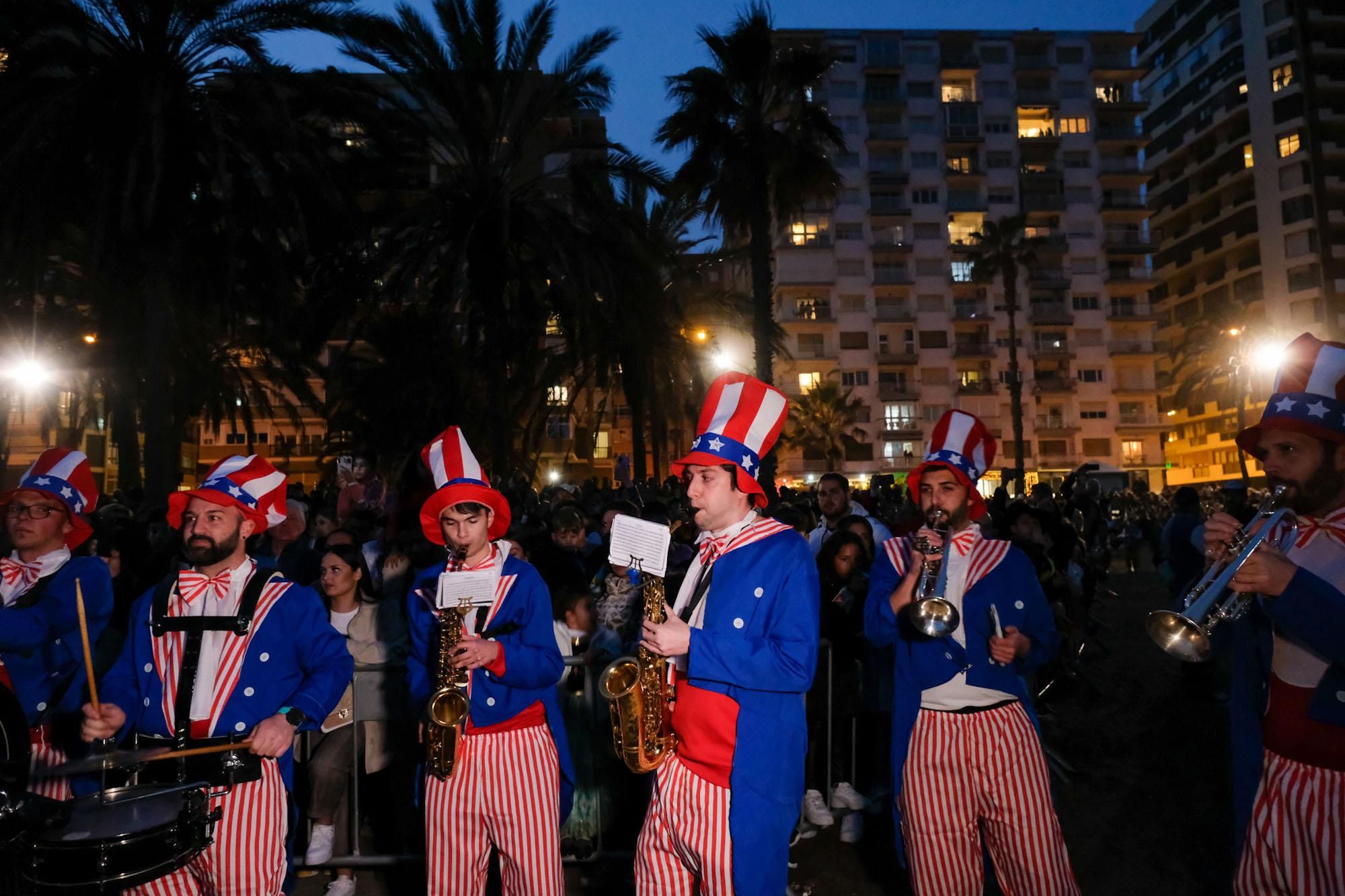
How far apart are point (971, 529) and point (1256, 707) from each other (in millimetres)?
1180

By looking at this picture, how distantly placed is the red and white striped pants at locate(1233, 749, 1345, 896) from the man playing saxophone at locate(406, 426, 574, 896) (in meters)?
2.46

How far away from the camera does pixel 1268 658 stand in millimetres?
2848

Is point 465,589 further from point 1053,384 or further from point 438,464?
point 1053,384

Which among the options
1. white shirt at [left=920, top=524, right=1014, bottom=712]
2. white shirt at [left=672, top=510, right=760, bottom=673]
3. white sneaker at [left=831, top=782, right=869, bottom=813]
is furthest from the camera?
white sneaker at [left=831, top=782, right=869, bottom=813]

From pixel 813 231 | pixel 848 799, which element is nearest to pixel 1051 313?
pixel 813 231

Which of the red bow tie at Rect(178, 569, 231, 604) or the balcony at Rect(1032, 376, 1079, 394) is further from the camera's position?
the balcony at Rect(1032, 376, 1079, 394)

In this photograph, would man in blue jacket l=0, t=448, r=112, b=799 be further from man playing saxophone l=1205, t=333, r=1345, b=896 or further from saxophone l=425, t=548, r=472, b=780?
man playing saxophone l=1205, t=333, r=1345, b=896

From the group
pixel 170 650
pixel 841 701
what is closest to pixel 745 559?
pixel 170 650

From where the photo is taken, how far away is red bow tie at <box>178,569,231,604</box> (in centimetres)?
335

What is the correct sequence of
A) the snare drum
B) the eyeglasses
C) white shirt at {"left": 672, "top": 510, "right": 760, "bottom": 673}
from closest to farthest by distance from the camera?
the snare drum, white shirt at {"left": 672, "top": 510, "right": 760, "bottom": 673}, the eyeglasses

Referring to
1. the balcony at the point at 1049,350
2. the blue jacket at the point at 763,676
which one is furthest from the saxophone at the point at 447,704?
the balcony at the point at 1049,350

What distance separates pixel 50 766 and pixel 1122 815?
6.14 metres

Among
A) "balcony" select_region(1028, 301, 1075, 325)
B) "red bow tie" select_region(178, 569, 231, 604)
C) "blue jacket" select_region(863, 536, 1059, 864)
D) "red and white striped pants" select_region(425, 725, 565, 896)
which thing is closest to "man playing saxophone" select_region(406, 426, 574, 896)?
"red and white striped pants" select_region(425, 725, 565, 896)

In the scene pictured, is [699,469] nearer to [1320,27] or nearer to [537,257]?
[537,257]
